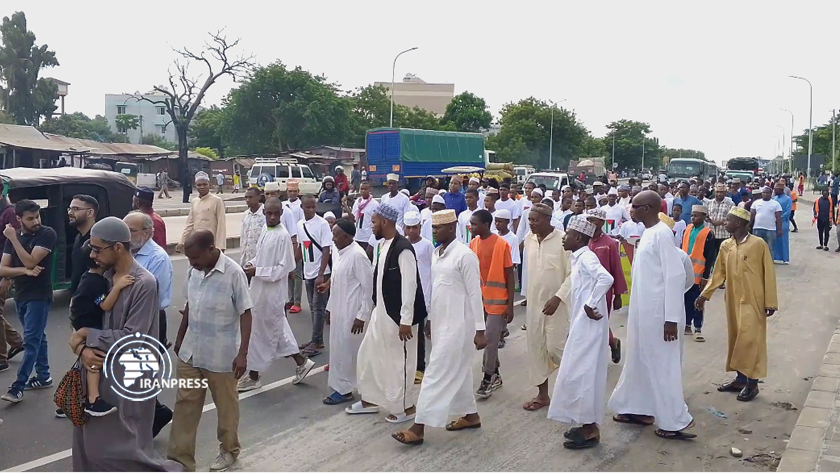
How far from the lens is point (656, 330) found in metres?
5.70

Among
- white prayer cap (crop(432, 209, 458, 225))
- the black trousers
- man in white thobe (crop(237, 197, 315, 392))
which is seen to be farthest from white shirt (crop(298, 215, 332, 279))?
the black trousers

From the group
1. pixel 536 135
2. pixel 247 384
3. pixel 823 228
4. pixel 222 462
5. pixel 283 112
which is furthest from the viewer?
pixel 536 135

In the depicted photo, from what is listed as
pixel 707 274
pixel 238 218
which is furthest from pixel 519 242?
pixel 238 218

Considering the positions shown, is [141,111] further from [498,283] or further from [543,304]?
[543,304]

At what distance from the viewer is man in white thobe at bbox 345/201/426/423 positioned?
18.9 feet

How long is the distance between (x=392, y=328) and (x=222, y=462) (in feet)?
5.28

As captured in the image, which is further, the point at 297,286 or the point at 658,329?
the point at 297,286

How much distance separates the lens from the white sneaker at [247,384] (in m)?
6.74

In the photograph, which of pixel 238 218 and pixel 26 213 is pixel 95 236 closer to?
pixel 26 213

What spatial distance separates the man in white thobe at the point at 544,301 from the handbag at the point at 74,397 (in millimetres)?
3611

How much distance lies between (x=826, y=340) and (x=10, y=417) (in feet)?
28.9

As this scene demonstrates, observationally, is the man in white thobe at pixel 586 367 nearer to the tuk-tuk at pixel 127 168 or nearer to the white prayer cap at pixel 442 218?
the white prayer cap at pixel 442 218

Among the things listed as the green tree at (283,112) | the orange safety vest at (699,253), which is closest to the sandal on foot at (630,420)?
the orange safety vest at (699,253)

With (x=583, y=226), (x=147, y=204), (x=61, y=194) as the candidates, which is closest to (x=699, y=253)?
(x=583, y=226)
